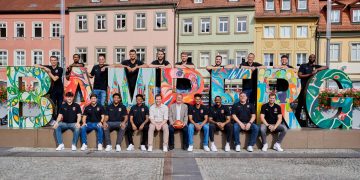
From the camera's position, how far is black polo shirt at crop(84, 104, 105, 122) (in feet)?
31.7

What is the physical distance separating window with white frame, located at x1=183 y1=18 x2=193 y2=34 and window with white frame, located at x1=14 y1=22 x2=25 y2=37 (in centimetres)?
1585

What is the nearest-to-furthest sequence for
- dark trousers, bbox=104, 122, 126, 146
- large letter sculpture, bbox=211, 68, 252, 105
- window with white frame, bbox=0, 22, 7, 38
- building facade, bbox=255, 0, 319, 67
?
dark trousers, bbox=104, 122, 126, 146 < large letter sculpture, bbox=211, 68, 252, 105 < building facade, bbox=255, 0, 319, 67 < window with white frame, bbox=0, 22, 7, 38

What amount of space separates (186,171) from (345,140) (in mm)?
4920

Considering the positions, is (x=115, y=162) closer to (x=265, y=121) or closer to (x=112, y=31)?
(x=265, y=121)

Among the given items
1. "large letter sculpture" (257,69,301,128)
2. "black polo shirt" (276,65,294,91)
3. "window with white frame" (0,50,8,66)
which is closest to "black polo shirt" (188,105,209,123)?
"large letter sculpture" (257,69,301,128)

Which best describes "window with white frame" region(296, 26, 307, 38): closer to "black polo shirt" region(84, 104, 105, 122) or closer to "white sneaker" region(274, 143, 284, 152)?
"white sneaker" region(274, 143, 284, 152)

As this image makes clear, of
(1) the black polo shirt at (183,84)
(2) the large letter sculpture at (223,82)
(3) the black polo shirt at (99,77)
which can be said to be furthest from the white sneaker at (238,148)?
(3) the black polo shirt at (99,77)

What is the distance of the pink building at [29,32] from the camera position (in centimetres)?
3838

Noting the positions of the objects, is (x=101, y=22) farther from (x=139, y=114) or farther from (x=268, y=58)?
(x=139, y=114)

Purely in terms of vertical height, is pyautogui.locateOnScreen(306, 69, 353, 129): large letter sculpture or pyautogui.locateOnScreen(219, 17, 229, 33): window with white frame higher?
pyautogui.locateOnScreen(219, 17, 229, 33): window with white frame

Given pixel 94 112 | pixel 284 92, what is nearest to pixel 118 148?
pixel 94 112

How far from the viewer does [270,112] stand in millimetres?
9648

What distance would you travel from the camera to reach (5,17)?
39.0m

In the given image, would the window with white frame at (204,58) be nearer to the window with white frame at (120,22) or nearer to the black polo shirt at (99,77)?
the window with white frame at (120,22)
